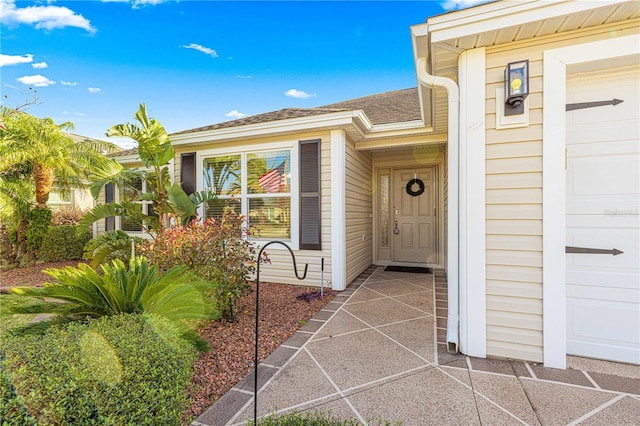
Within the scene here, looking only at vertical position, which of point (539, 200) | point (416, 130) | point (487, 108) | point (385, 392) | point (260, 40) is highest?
point (260, 40)

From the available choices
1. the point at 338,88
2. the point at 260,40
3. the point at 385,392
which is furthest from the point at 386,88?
the point at 385,392

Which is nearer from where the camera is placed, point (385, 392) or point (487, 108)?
point (385, 392)

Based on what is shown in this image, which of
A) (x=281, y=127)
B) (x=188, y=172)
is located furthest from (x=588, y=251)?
(x=188, y=172)

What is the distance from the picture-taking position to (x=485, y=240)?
2.57 m

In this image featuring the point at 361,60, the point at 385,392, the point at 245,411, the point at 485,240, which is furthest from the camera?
the point at 361,60

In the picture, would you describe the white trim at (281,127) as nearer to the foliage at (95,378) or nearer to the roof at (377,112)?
the roof at (377,112)

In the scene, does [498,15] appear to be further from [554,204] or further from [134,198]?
[134,198]

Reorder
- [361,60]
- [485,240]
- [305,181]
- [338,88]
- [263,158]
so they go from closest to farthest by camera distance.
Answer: [485,240] < [305,181] < [263,158] < [361,60] < [338,88]

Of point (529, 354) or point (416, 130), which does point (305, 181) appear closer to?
point (416, 130)

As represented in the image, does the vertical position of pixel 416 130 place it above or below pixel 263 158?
above

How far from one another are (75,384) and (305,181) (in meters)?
4.26

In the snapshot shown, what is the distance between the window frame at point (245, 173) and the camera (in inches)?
206

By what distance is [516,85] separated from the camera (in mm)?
2373

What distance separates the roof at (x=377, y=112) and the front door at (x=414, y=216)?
1346 mm
